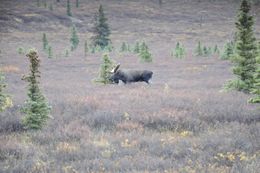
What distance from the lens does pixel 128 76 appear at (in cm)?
2733

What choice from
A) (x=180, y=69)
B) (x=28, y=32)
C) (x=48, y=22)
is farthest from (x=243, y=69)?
(x=48, y=22)

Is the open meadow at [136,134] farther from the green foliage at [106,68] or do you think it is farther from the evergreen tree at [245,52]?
the green foliage at [106,68]

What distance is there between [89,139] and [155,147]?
211 centimetres

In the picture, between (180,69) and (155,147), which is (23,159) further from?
(180,69)

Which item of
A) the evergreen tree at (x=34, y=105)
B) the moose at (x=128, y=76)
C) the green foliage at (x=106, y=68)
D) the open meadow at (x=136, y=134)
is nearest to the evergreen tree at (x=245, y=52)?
the open meadow at (x=136, y=134)

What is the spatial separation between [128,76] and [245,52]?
8.65m

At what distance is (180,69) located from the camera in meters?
39.1

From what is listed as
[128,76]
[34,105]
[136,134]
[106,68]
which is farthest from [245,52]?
[34,105]

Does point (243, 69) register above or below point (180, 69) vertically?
above

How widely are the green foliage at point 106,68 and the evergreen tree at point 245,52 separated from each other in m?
7.99

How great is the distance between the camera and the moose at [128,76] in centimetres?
2662

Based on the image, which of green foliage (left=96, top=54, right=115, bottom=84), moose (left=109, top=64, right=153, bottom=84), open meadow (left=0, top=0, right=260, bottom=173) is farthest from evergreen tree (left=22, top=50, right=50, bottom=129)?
moose (left=109, top=64, right=153, bottom=84)

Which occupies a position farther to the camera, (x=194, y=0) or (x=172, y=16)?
(x=194, y=0)

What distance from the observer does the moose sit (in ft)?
87.4
